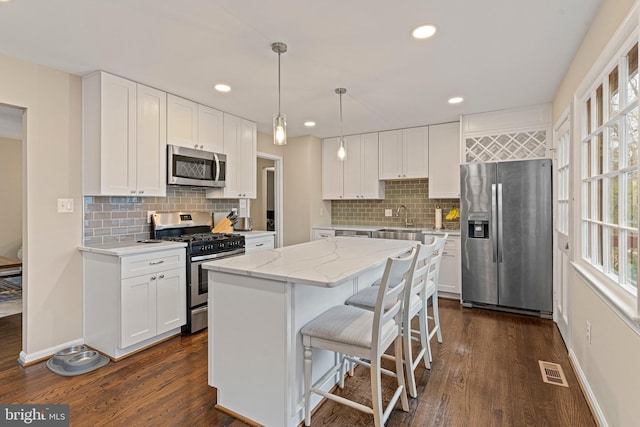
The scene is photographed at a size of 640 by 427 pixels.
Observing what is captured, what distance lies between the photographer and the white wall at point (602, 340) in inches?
59.4

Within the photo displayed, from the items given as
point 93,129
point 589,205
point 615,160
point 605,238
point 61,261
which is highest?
point 93,129

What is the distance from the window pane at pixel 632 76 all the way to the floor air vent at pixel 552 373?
1.86 m

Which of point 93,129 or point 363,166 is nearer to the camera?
point 93,129

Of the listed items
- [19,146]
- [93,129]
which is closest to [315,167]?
[93,129]

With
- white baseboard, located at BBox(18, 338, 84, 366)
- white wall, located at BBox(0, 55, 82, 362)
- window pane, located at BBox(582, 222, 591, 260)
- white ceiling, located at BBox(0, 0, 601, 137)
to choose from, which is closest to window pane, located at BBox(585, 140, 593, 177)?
window pane, located at BBox(582, 222, 591, 260)

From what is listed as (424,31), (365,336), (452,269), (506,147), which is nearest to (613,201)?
Answer: (424,31)

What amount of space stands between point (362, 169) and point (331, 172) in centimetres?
55

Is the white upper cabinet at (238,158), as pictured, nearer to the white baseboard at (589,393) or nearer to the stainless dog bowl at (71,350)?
the stainless dog bowl at (71,350)

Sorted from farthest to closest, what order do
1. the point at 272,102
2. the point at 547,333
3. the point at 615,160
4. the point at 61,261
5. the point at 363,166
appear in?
1. the point at 363,166
2. the point at 272,102
3. the point at 547,333
4. the point at 61,261
5. the point at 615,160

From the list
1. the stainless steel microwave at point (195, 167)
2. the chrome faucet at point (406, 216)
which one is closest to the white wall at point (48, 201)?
the stainless steel microwave at point (195, 167)

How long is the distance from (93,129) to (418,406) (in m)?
3.28

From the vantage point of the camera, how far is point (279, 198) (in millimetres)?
5496

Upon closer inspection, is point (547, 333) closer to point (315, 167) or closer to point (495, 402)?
point (495, 402)

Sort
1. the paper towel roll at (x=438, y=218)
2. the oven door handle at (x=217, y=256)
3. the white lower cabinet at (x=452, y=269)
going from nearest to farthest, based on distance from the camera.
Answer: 1. the oven door handle at (x=217, y=256)
2. the white lower cabinet at (x=452, y=269)
3. the paper towel roll at (x=438, y=218)
